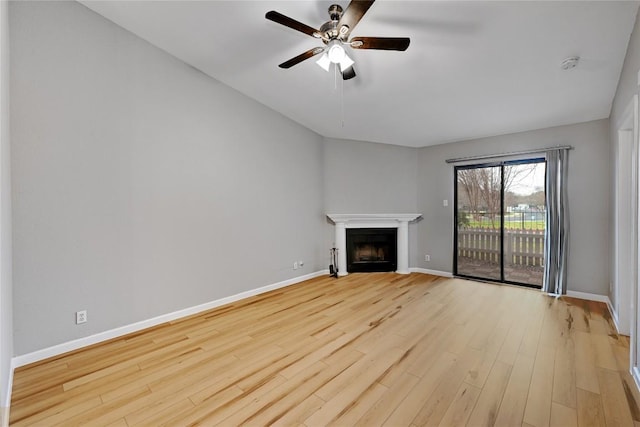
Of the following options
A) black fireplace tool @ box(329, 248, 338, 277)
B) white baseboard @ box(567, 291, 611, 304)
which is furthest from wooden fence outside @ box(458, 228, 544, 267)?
black fireplace tool @ box(329, 248, 338, 277)

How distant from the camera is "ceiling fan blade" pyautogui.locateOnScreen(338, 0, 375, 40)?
1.70 metres

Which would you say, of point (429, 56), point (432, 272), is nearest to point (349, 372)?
point (429, 56)

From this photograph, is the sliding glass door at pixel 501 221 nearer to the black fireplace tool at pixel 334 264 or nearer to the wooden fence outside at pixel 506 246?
the wooden fence outside at pixel 506 246

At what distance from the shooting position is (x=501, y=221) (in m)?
4.48

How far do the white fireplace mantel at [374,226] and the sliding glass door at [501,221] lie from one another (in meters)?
0.88

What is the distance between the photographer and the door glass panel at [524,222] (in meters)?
4.18

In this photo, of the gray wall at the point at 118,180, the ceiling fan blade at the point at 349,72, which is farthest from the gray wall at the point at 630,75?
the gray wall at the point at 118,180

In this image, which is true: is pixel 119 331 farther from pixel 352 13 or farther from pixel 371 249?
pixel 371 249

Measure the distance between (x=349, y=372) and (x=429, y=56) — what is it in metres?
2.86

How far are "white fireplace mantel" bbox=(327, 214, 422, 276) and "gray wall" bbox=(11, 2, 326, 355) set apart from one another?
1.62 metres

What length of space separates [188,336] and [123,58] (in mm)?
2839

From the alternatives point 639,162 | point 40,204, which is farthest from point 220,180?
point 639,162

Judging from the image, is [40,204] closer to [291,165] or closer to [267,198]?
[267,198]

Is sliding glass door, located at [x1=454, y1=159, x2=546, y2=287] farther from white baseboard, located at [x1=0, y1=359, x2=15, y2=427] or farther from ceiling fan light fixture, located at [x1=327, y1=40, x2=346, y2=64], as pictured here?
white baseboard, located at [x1=0, y1=359, x2=15, y2=427]
